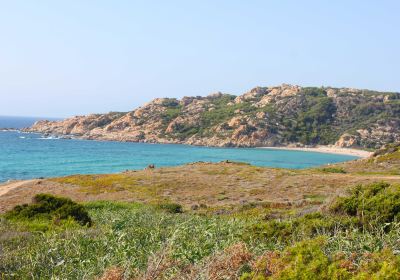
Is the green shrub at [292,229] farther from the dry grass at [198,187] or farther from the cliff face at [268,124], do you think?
the cliff face at [268,124]

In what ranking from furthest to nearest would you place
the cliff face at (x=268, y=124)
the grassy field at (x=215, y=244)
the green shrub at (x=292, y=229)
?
the cliff face at (x=268, y=124) → the green shrub at (x=292, y=229) → the grassy field at (x=215, y=244)

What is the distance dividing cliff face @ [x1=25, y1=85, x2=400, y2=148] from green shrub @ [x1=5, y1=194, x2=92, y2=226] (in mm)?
125649

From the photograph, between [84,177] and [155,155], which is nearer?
[84,177]

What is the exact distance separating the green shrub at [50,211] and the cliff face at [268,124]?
12565 cm

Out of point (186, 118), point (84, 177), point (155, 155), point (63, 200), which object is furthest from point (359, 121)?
point (63, 200)

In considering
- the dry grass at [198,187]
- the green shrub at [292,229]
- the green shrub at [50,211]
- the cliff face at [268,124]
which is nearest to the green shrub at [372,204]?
the green shrub at [292,229]

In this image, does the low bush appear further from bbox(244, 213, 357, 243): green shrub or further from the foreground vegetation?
bbox(244, 213, 357, 243): green shrub

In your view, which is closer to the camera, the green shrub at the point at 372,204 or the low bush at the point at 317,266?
the low bush at the point at 317,266

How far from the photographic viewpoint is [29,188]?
37.7m

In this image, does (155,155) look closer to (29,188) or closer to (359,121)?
(29,188)

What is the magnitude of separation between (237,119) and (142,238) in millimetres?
154799

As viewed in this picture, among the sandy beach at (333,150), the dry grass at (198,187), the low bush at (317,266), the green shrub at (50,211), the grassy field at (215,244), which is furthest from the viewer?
the sandy beach at (333,150)

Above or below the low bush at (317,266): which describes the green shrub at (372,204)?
below

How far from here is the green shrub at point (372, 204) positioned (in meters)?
12.7
